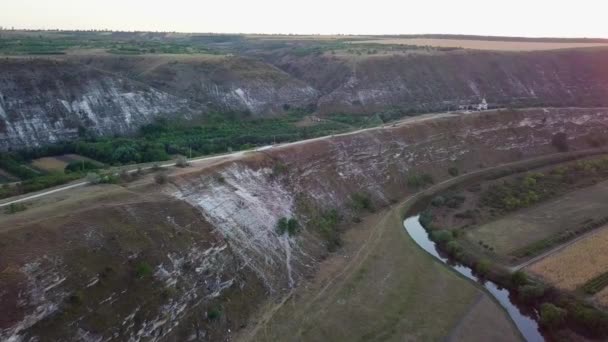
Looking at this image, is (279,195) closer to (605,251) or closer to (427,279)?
(427,279)

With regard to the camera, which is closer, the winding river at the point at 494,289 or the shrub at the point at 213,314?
the shrub at the point at 213,314

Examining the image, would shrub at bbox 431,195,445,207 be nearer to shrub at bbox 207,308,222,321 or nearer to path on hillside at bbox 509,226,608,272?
path on hillside at bbox 509,226,608,272

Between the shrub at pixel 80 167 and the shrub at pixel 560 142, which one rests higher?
the shrub at pixel 80 167

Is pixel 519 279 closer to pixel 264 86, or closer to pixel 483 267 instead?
pixel 483 267

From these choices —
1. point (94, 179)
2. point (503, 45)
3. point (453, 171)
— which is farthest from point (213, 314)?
point (503, 45)

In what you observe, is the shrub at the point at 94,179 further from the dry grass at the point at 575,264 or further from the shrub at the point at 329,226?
the dry grass at the point at 575,264

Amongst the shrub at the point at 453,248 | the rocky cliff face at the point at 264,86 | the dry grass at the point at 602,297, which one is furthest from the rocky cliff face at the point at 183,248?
the rocky cliff face at the point at 264,86

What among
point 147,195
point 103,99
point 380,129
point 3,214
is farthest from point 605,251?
point 103,99
